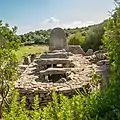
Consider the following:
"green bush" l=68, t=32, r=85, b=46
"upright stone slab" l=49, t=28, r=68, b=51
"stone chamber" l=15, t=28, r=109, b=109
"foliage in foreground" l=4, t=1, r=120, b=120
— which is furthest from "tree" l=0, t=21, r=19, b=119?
"green bush" l=68, t=32, r=85, b=46

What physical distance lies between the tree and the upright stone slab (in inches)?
385

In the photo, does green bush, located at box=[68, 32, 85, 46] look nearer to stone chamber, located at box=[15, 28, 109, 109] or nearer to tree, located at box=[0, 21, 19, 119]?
stone chamber, located at box=[15, 28, 109, 109]

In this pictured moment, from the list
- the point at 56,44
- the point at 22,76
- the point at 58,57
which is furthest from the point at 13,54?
the point at 56,44

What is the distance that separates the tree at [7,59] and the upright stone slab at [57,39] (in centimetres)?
979

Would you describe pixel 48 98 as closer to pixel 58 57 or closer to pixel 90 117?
pixel 58 57

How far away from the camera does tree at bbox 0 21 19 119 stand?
7.36 meters

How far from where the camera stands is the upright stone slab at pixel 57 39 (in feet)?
57.1

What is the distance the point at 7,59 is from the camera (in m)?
7.42

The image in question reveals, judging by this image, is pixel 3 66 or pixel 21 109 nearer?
pixel 21 109

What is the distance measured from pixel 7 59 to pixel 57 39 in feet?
33.5

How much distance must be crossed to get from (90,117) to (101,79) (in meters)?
1.60

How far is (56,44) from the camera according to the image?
57.4ft

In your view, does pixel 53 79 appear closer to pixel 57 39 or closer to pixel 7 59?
pixel 7 59

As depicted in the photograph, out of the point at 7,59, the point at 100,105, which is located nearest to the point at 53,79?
the point at 7,59
